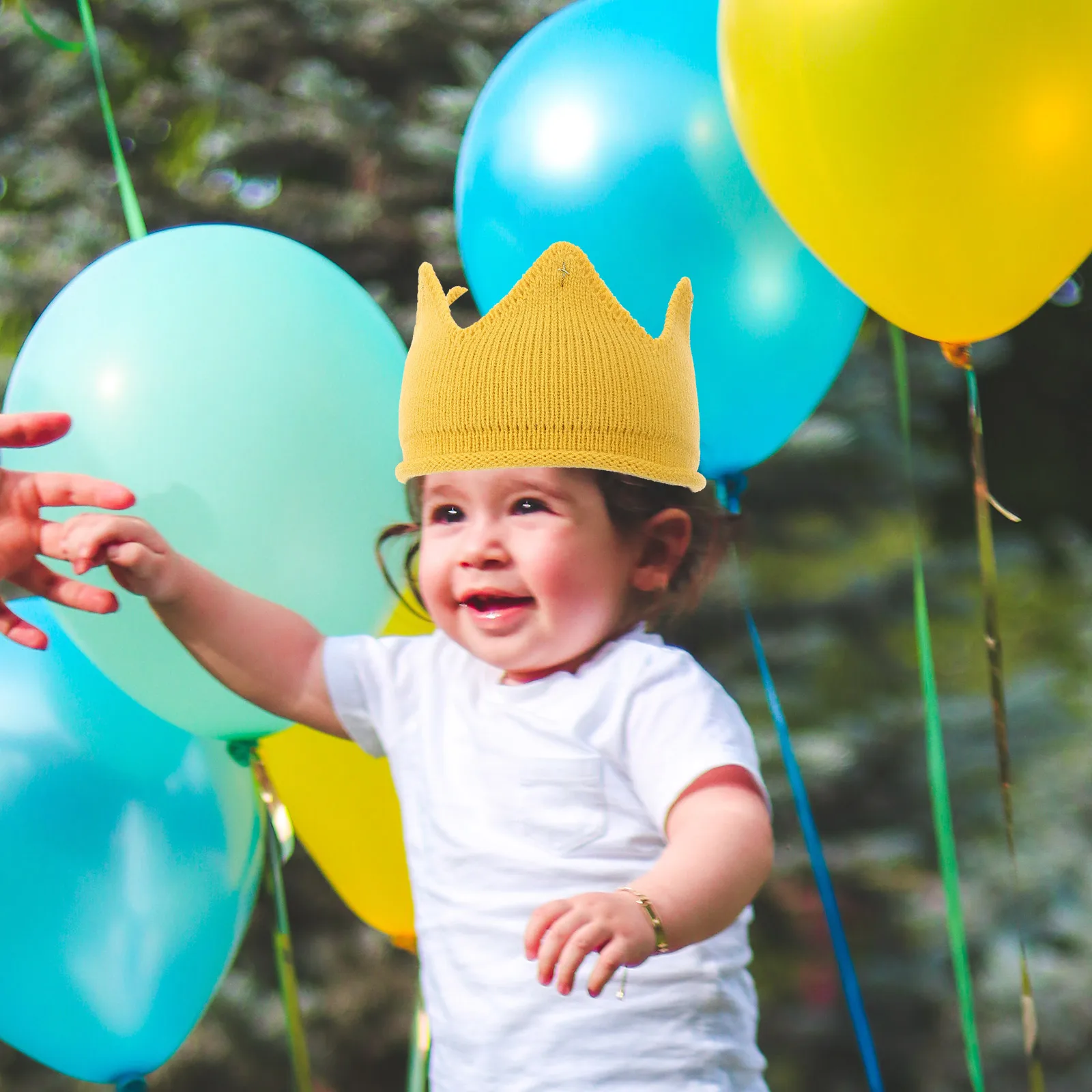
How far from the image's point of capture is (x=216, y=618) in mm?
1390

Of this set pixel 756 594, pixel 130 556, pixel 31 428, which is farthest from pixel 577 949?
pixel 756 594

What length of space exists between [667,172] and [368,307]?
16.0 inches

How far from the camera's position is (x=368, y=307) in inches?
66.3

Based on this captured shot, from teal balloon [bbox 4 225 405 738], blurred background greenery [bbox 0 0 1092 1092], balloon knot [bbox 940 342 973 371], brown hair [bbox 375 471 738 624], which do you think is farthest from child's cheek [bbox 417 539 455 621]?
blurred background greenery [bbox 0 0 1092 1092]

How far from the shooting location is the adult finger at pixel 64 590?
1354mm

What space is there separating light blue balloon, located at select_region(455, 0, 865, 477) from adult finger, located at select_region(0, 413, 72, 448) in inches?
21.0

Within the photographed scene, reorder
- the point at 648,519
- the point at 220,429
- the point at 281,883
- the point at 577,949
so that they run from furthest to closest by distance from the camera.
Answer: the point at 281,883 → the point at 220,429 → the point at 648,519 → the point at 577,949

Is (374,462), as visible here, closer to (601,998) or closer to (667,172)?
(667,172)

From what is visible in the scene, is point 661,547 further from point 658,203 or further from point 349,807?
point 349,807

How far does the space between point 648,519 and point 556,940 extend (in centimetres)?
49

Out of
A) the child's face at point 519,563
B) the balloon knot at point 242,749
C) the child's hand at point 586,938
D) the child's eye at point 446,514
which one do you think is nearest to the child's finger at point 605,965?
the child's hand at point 586,938

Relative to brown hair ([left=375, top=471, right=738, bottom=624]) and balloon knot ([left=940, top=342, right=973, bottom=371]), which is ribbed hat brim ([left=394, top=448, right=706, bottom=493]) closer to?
brown hair ([left=375, top=471, right=738, bottom=624])

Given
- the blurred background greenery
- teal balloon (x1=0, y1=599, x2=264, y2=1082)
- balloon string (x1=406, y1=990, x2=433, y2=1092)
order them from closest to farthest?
teal balloon (x1=0, y1=599, x2=264, y2=1082), balloon string (x1=406, y1=990, x2=433, y2=1092), the blurred background greenery

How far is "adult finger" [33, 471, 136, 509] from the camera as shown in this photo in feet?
4.47
